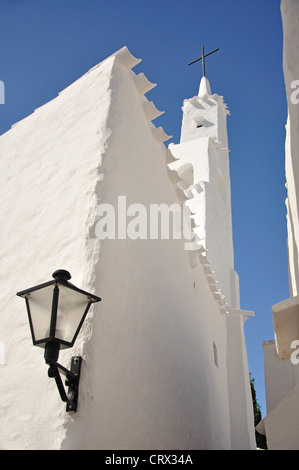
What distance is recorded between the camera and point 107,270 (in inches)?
146

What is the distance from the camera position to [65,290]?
2807mm

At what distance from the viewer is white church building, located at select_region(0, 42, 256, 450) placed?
127 inches

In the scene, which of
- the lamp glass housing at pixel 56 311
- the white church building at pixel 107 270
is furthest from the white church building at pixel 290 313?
the lamp glass housing at pixel 56 311

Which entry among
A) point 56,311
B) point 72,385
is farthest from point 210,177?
point 56,311

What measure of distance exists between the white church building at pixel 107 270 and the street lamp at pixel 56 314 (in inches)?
17.1

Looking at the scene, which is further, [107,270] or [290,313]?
[107,270]

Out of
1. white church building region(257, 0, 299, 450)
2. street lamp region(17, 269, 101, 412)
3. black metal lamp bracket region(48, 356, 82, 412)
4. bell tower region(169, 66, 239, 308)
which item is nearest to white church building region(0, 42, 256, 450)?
black metal lamp bracket region(48, 356, 82, 412)

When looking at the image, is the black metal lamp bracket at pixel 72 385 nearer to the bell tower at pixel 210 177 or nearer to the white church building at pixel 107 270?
the white church building at pixel 107 270

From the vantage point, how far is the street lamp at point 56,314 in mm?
2707

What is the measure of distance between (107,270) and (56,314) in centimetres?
103

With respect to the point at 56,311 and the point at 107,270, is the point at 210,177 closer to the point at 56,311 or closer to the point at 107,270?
the point at 107,270
